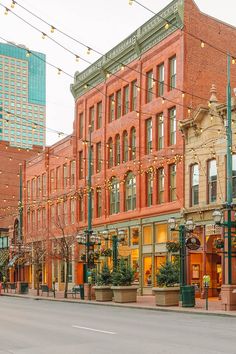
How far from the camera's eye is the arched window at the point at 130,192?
4525 cm

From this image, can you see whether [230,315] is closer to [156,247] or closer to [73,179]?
[156,247]

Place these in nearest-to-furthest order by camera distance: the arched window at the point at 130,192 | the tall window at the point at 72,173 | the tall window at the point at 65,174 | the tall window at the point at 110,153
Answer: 1. the arched window at the point at 130,192
2. the tall window at the point at 110,153
3. the tall window at the point at 72,173
4. the tall window at the point at 65,174

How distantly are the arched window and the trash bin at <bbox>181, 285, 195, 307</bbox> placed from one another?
53.2ft

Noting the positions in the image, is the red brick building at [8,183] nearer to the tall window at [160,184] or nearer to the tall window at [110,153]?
the tall window at [110,153]

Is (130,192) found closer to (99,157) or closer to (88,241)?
(99,157)

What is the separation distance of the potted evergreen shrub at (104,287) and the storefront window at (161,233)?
512 centimetres

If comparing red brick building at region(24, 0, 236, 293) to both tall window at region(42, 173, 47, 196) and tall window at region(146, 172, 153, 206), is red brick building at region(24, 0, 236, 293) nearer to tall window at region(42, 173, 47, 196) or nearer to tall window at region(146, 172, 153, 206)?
tall window at region(146, 172, 153, 206)

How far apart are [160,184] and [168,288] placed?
1213cm

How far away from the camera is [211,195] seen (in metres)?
36.3

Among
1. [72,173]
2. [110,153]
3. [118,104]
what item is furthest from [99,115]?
[72,173]

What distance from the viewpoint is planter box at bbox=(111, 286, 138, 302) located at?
3431 centimetres

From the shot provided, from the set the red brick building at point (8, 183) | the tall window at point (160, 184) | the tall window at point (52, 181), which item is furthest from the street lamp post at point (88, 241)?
the red brick building at point (8, 183)

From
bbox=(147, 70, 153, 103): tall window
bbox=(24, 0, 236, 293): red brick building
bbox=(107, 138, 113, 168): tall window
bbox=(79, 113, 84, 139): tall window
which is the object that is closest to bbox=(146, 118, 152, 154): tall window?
bbox=(24, 0, 236, 293): red brick building

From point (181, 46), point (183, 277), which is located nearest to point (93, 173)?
point (181, 46)
